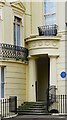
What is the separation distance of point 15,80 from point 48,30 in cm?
381

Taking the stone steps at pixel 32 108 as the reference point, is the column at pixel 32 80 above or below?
above

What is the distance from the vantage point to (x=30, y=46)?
71.3 ft

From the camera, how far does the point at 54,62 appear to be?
68.5 feet

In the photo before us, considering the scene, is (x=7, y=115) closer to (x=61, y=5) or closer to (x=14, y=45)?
(x=14, y=45)

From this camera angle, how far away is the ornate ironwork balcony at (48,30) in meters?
21.3

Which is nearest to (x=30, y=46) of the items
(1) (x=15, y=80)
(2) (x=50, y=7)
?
(1) (x=15, y=80)

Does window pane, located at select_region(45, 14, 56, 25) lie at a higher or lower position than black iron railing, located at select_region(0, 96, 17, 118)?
higher

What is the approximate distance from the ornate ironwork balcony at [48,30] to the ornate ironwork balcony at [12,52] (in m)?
1.55

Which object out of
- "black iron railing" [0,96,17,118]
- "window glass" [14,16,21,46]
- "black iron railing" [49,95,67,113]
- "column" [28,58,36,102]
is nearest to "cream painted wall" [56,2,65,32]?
"window glass" [14,16,21,46]

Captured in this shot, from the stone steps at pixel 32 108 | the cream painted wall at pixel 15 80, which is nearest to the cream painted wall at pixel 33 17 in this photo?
the cream painted wall at pixel 15 80

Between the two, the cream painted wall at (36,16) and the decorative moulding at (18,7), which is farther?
the cream painted wall at (36,16)

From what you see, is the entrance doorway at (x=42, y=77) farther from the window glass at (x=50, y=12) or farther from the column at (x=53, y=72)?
the window glass at (x=50, y=12)

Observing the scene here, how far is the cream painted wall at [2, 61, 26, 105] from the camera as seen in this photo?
1991 cm

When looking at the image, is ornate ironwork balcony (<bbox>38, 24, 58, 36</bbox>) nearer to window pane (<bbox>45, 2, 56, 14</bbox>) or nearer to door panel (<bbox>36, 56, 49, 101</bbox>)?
window pane (<bbox>45, 2, 56, 14</bbox>)
